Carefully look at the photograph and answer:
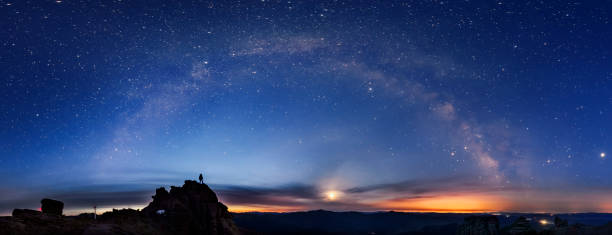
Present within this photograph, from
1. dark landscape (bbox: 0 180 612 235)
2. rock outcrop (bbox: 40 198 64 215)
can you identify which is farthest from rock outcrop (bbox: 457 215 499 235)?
rock outcrop (bbox: 40 198 64 215)

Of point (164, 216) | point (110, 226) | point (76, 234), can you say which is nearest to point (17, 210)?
point (76, 234)

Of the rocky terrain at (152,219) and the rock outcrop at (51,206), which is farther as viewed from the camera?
the rock outcrop at (51,206)

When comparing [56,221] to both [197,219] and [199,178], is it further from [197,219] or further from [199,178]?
[199,178]

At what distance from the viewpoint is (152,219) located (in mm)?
56156

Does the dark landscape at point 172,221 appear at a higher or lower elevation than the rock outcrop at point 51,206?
lower

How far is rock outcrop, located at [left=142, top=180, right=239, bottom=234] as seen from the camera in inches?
2372

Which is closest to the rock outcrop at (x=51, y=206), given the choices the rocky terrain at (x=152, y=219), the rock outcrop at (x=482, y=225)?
the rocky terrain at (x=152, y=219)

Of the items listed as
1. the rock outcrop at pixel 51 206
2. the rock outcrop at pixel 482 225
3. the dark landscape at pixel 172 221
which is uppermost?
the rock outcrop at pixel 51 206

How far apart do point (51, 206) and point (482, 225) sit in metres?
71.8

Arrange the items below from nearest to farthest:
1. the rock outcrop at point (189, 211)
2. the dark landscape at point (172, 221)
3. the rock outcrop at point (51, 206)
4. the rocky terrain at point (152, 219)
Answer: the rocky terrain at point (152, 219)
the dark landscape at point (172, 221)
the rock outcrop at point (51, 206)
the rock outcrop at point (189, 211)

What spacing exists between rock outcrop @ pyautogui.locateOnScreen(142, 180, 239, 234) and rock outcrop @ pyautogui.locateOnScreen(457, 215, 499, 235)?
5451 centimetres

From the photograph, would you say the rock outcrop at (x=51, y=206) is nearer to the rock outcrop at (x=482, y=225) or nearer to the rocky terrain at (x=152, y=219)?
the rocky terrain at (x=152, y=219)

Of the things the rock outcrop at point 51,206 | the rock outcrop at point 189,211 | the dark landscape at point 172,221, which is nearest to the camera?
the dark landscape at point 172,221

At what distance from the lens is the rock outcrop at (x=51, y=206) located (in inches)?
1345
